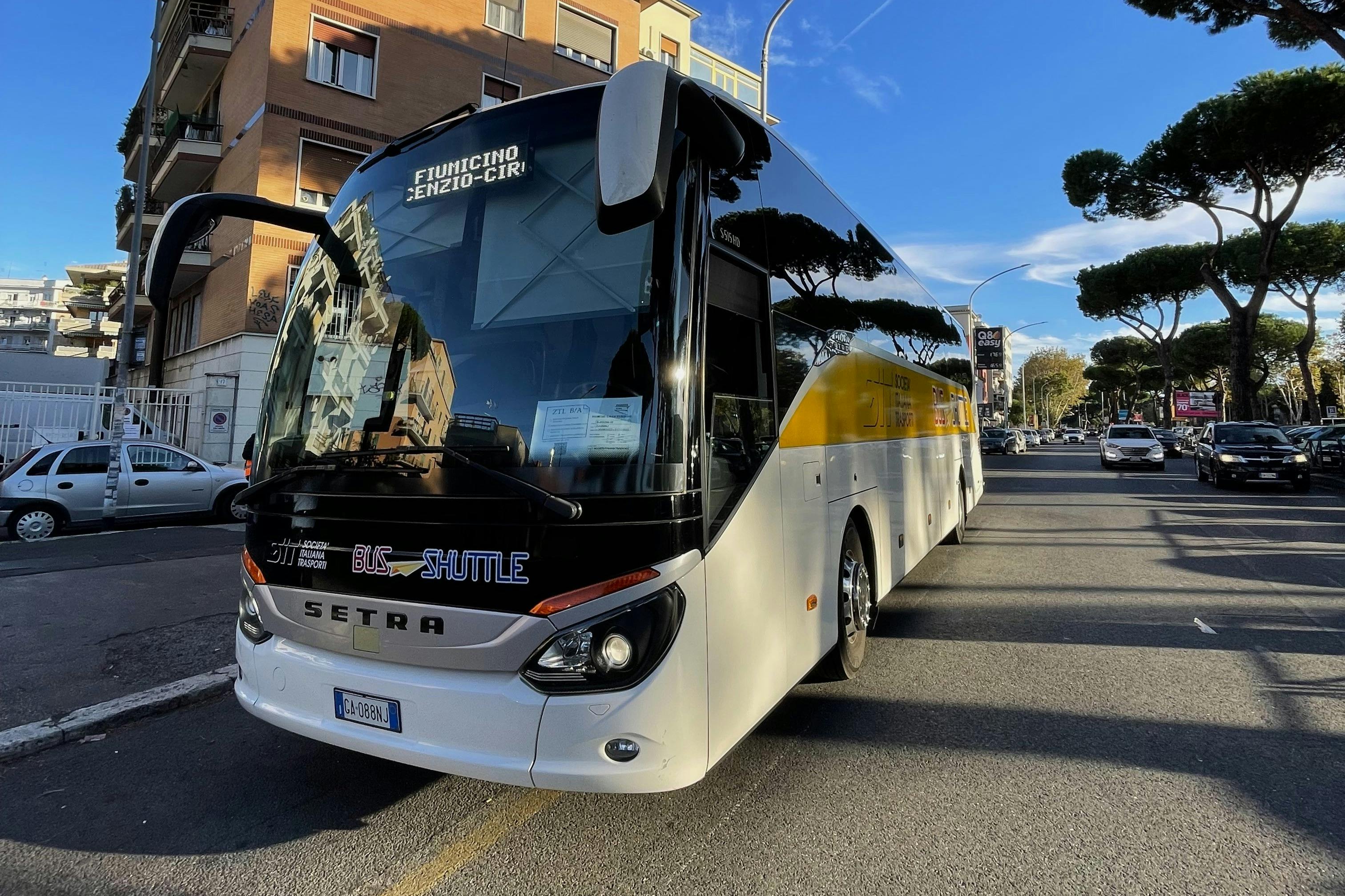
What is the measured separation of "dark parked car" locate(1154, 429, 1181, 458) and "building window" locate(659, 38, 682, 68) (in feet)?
99.6

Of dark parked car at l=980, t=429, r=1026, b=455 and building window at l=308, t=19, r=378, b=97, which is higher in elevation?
building window at l=308, t=19, r=378, b=97

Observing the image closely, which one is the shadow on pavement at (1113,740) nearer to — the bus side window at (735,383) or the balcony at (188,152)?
the bus side window at (735,383)

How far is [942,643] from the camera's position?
5516 millimetres

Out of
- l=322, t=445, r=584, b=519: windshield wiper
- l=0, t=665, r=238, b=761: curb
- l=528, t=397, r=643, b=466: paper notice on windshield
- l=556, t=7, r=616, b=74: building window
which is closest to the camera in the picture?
l=322, t=445, r=584, b=519: windshield wiper

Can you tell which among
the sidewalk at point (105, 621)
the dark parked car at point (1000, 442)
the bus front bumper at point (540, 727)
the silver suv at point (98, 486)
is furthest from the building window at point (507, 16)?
the dark parked car at point (1000, 442)

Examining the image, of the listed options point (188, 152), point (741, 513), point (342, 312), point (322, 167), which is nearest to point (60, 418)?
point (322, 167)

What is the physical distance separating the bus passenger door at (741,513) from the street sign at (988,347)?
52.2 m

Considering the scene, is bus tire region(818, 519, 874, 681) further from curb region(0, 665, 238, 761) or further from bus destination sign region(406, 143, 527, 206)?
curb region(0, 665, 238, 761)

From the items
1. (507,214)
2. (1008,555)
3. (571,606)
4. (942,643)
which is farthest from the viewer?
(1008,555)

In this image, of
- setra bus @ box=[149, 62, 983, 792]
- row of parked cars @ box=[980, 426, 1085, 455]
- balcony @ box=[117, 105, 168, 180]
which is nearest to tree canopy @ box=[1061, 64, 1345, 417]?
row of parked cars @ box=[980, 426, 1085, 455]

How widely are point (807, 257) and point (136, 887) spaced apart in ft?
13.5

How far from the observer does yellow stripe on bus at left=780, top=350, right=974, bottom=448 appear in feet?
13.0

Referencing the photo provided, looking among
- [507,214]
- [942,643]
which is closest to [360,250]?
[507,214]

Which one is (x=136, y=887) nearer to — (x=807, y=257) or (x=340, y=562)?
(x=340, y=562)
